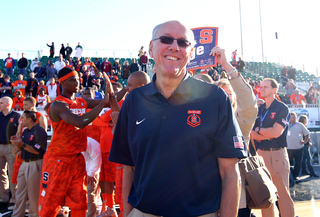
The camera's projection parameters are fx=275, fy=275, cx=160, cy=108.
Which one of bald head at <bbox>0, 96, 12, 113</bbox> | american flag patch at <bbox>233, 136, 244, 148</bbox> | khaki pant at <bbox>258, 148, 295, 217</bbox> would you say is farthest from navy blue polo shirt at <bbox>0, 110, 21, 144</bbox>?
american flag patch at <bbox>233, 136, 244, 148</bbox>

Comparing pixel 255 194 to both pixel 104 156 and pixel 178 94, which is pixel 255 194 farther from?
pixel 104 156

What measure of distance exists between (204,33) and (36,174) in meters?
4.13

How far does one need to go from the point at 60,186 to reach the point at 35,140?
1823 millimetres

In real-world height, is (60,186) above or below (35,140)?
below

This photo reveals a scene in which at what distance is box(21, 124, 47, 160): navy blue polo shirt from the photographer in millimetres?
4703

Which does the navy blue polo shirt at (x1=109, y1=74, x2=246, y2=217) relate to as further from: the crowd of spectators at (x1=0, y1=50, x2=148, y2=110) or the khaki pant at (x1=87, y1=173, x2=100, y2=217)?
the crowd of spectators at (x1=0, y1=50, x2=148, y2=110)

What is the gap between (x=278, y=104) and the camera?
14.4 feet

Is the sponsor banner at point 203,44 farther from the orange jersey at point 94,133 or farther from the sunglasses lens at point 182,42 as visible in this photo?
the sunglasses lens at point 182,42

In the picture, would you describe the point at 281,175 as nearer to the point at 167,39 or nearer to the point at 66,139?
the point at 66,139

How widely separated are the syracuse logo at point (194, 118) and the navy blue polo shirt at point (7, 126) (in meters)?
5.67

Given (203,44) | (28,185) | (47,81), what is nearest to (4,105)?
(28,185)

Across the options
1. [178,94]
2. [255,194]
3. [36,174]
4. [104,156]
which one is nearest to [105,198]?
[104,156]

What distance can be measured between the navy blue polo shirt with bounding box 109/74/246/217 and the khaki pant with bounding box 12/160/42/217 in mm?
3524

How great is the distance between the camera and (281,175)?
4168 millimetres
